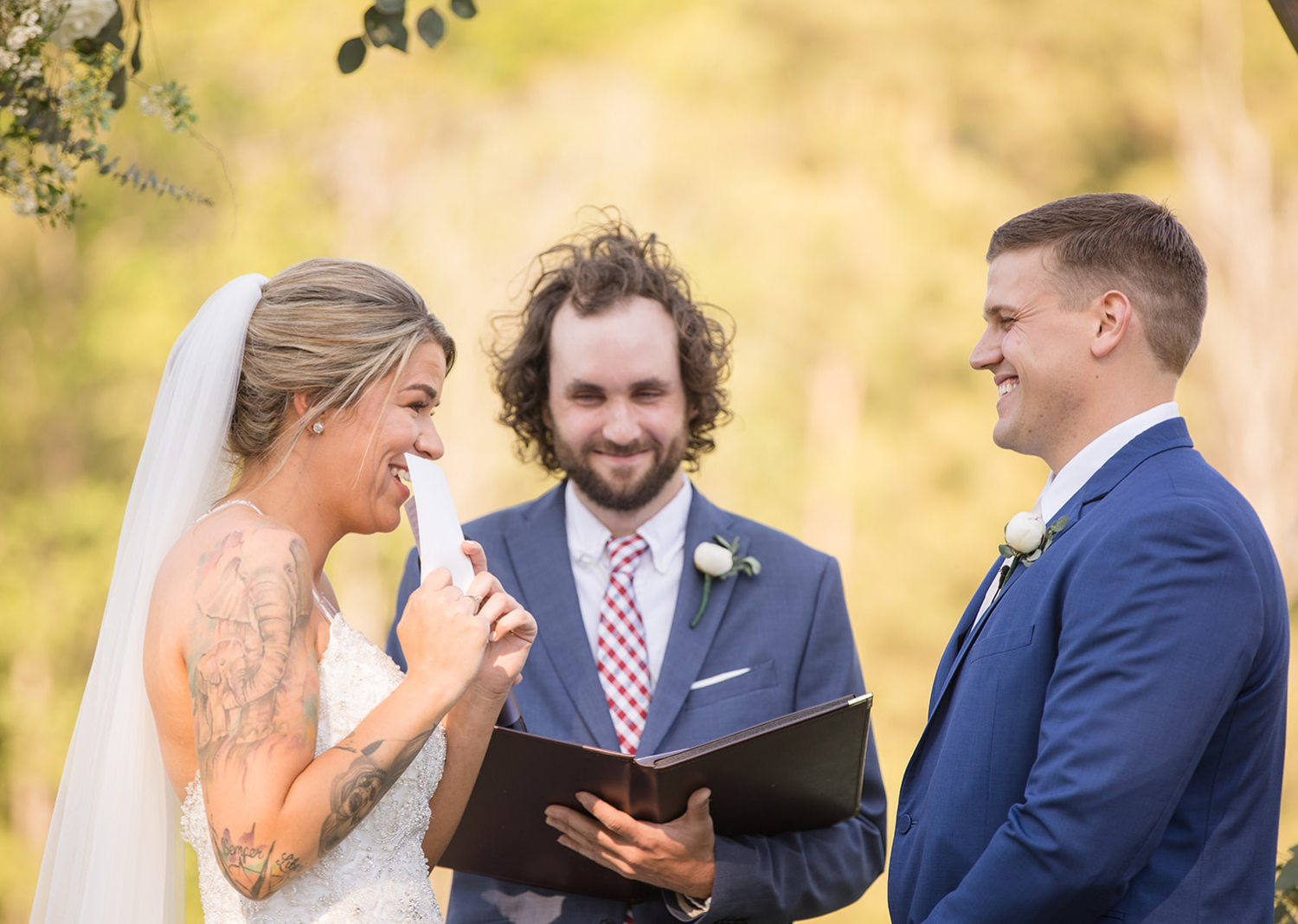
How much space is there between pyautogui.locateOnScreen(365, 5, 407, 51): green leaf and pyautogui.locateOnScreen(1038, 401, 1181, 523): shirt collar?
1.80 m

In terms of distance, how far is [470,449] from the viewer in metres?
7.22

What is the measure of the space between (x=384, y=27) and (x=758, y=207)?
16.2 feet

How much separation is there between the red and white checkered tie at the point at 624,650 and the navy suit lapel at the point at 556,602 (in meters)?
0.06

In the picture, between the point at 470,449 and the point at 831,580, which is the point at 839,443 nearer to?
the point at 470,449

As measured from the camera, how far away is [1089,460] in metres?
2.16

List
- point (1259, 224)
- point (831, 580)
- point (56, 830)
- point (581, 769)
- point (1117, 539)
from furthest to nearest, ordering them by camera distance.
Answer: point (1259, 224)
point (831, 580)
point (581, 769)
point (56, 830)
point (1117, 539)

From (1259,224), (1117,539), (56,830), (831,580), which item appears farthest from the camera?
(1259,224)

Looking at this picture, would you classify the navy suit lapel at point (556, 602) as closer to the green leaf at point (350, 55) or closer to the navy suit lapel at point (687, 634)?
the navy suit lapel at point (687, 634)

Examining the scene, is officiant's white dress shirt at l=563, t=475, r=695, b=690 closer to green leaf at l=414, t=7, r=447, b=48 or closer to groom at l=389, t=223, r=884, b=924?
groom at l=389, t=223, r=884, b=924

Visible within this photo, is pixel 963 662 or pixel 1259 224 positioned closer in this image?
pixel 963 662

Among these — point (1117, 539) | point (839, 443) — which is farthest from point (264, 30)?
point (1117, 539)

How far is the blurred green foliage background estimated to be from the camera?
22.9 ft

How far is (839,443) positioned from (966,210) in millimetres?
1769

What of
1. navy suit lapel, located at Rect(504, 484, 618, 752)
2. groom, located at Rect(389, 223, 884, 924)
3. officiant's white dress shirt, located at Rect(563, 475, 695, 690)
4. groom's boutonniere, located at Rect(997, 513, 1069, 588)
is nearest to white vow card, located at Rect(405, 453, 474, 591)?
groom, located at Rect(389, 223, 884, 924)
